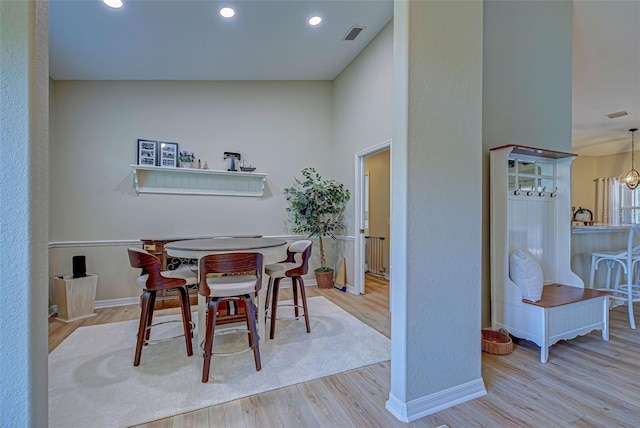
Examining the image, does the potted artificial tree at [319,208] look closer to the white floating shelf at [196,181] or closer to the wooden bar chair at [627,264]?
the white floating shelf at [196,181]

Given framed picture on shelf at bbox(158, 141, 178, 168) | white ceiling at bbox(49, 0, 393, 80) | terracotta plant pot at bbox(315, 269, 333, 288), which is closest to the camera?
white ceiling at bbox(49, 0, 393, 80)

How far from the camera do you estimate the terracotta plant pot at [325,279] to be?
4648mm

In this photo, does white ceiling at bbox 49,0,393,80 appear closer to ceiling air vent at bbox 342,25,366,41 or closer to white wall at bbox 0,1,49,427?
ceiling air vent at bbox 342,25,366,41

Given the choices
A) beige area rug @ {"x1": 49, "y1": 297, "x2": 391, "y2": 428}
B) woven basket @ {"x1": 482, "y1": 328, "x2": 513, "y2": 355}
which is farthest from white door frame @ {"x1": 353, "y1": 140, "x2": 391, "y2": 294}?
woven basket @ {"x1": 482, "y1": 328, "x2": 513, "y2": 355}

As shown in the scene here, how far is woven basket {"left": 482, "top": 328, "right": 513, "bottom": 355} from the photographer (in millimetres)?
2412

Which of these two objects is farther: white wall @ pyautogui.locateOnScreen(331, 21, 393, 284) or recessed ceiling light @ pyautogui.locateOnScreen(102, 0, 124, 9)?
white wall @ pyautogui.locateOnScreen(331, 21, 393, 284)

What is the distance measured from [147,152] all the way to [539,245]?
480 centimetres

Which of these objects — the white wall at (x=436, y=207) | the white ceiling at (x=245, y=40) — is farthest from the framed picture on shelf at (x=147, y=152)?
the white wall at (x=436, y=207)

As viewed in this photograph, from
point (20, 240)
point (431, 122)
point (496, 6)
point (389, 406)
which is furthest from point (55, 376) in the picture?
point (496, 6)

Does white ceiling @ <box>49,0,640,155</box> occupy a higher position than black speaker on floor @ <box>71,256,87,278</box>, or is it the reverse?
white ceiling @ <box>49,0,640,155</box>

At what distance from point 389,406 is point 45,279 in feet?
5.93

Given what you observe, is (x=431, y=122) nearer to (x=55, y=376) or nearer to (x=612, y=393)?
A: (x=612, y=393)

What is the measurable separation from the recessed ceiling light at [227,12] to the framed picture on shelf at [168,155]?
1900 millimetres

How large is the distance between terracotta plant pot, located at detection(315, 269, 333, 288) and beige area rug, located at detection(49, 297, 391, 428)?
1.54 metres
